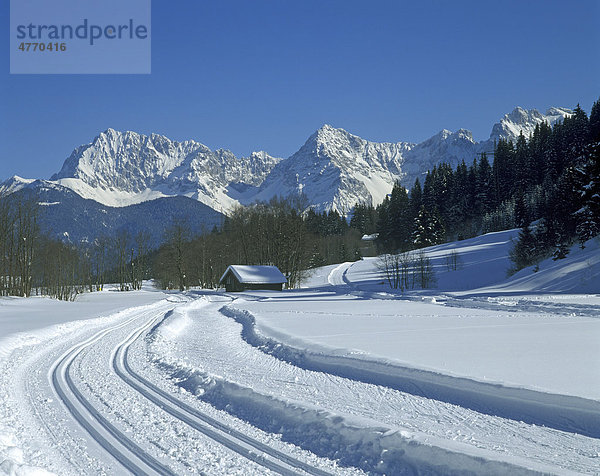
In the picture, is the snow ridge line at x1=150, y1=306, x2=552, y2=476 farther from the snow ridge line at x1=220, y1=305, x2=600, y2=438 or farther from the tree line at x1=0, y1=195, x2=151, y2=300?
the tree line at x1=0, y1=195, x2=151, y2=300

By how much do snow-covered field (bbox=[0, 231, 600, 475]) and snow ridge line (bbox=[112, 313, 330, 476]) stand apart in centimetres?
3

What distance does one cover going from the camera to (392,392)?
782 centimetres

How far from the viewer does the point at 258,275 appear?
5744cm

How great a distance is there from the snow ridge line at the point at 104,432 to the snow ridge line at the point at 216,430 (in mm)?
883

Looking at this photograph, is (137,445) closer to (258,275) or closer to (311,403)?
(311,403)

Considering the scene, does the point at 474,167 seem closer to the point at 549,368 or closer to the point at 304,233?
the point at 304,233

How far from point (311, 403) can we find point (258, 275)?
166 feet

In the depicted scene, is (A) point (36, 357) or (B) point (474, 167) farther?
(B) point (474, 167)

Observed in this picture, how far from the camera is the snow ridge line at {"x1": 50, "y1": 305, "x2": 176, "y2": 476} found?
17.0ft

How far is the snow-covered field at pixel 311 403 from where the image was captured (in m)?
5.17

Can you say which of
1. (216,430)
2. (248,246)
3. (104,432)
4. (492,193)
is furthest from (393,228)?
(104,432)

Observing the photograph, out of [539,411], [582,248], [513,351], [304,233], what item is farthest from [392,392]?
[304,233]

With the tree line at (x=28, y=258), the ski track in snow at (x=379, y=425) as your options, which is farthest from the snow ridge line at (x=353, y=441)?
the tree line at (x=28, y=258)

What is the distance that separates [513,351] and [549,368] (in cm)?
195
